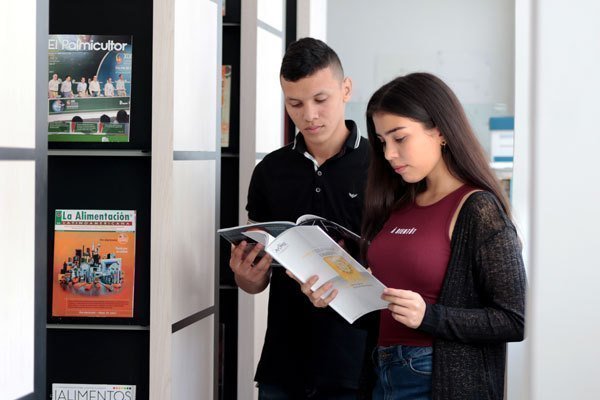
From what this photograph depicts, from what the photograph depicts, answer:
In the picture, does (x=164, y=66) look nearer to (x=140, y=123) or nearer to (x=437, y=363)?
(x=140, y=123)

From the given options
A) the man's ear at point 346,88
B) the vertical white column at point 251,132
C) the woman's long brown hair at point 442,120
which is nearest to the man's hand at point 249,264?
the woman's long brown hair at point 442,120

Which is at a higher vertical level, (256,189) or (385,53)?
(385,53)

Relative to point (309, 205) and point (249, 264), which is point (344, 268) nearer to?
point (249, 264)

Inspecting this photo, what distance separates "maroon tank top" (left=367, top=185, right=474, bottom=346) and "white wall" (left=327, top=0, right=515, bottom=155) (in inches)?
343

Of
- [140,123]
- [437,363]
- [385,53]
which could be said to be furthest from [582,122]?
[385,53]

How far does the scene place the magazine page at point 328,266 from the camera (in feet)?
6.56

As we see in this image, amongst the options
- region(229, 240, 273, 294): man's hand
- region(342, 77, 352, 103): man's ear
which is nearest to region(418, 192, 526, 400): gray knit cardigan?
region(229, 240, 273, 294): man's hand

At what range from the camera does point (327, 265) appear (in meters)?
2.07

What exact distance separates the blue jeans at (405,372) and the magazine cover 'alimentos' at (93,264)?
42.4 inches

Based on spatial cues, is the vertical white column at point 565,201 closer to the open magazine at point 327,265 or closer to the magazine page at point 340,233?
the open magazine at point 327,265

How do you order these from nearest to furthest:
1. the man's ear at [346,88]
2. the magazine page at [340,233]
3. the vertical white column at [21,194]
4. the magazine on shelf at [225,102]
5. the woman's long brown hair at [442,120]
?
1. the vertical white column at [21,194]
2. the woman's long brown hair at [442,120]
3. the magazine page at [340,233]
4. the man's ear at [346,88]
5. the magazine on shelf at [225,102]

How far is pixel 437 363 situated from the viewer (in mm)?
1864

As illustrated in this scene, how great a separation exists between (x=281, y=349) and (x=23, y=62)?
1301mm

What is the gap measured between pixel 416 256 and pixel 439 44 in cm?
915
